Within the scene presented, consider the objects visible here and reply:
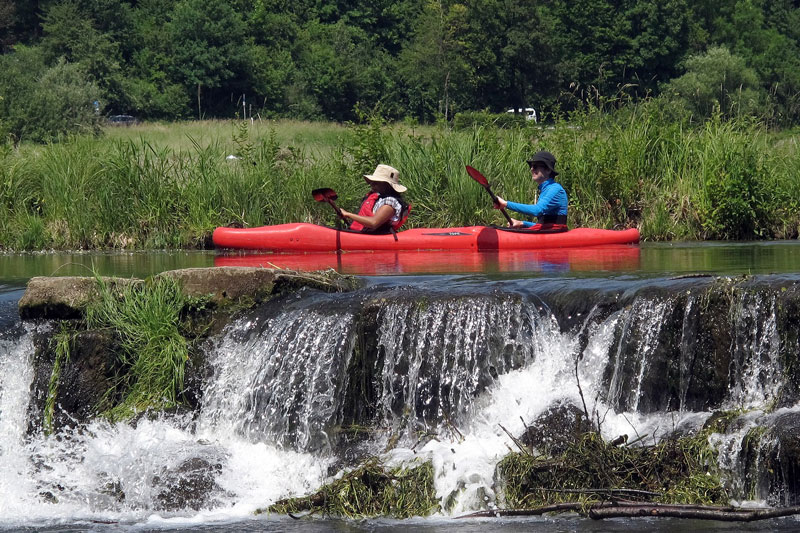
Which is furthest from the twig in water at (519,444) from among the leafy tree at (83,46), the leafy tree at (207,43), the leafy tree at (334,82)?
the leafy tree at (207,43)

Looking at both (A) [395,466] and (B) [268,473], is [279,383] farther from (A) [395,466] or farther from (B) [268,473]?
(A) [395,466]

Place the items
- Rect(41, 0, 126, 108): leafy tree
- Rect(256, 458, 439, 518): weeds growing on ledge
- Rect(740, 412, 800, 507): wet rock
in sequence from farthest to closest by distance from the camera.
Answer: Rect(41, 0, 126, 108): leafy tree → Rect(256, 458, 439, 518): weeds growing on ledge → Rect(740, 412, 800, 507): wet rock

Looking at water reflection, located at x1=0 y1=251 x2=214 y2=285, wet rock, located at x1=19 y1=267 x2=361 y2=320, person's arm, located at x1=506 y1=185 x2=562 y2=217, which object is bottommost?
water reflection, located at x1=0 y1=251 x2=214 y2=285

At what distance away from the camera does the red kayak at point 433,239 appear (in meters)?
Answer: 10.7

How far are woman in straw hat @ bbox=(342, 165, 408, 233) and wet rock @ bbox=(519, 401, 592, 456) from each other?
497cm

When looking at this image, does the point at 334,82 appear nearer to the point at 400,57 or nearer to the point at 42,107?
the point at 400,57

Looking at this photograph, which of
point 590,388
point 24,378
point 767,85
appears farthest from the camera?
point 767,85

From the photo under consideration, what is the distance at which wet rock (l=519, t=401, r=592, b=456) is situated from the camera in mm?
5668

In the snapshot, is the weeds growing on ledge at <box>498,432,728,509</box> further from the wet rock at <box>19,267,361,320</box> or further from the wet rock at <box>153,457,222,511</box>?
the wet rock at <box>19,267,361,320</box>

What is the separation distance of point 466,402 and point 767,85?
147 ft

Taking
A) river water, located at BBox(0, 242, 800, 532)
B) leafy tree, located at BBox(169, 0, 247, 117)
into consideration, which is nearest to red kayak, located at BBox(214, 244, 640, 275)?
river water, located at BBox(0, 242, 800, 532)

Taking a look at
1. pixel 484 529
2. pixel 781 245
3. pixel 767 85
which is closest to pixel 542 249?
pixel 781 245

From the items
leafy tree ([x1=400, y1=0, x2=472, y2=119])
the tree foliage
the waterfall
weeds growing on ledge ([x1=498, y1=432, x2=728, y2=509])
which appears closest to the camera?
weeds growing on ledge ([x1=498, y1=432, x2=728, y2=509])

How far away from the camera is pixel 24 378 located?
6.66 metres
